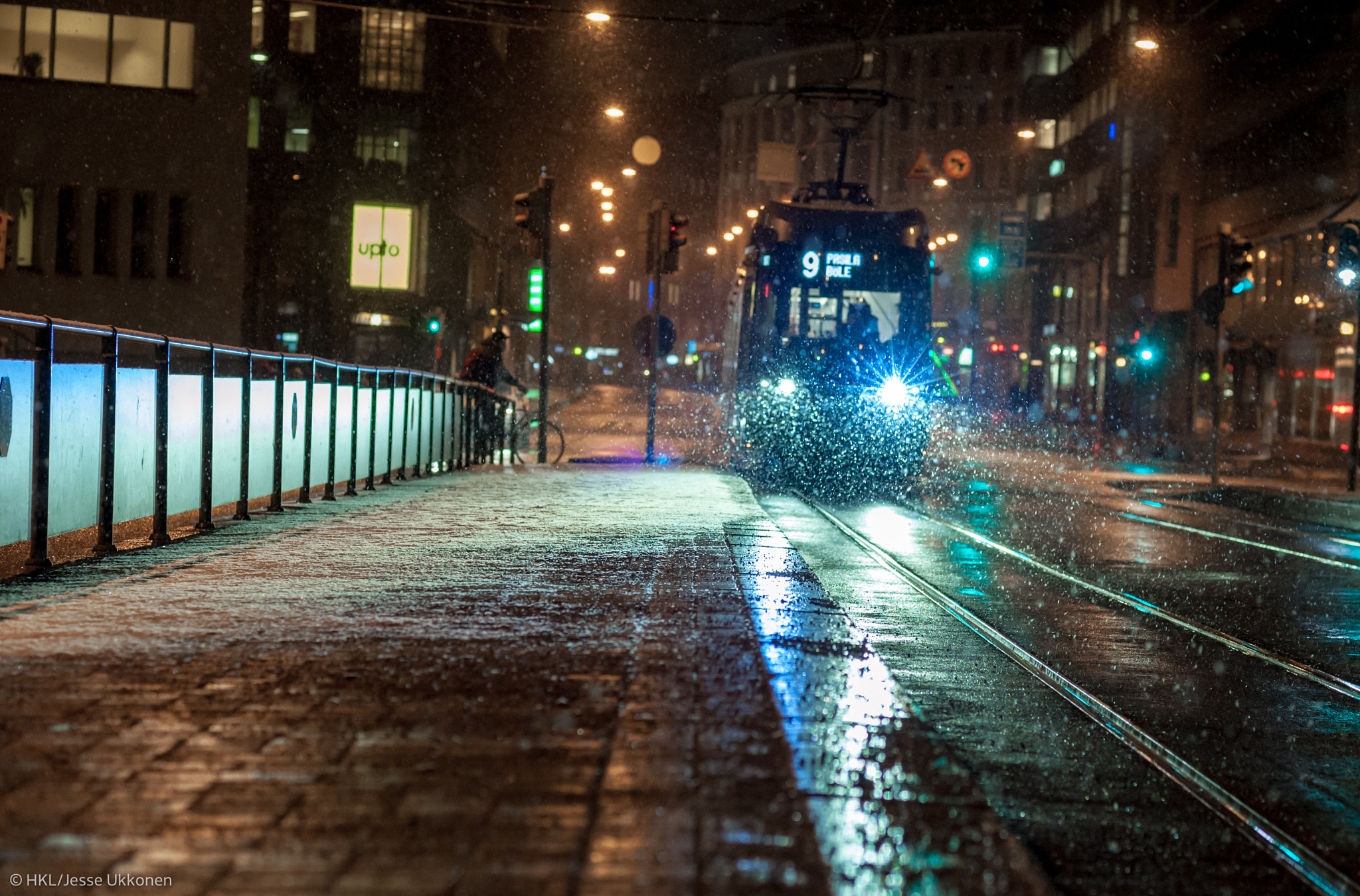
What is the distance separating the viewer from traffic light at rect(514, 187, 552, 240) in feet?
65.9

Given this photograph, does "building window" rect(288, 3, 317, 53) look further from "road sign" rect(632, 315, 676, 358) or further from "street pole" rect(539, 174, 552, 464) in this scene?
"road sign" rect(632, 315, 676, 358)

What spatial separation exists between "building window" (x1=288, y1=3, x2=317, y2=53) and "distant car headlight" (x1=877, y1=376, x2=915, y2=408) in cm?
3738

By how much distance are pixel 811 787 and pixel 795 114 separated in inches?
4419

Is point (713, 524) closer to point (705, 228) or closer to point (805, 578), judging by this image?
point (805, 578)

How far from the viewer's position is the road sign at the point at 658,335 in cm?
2024

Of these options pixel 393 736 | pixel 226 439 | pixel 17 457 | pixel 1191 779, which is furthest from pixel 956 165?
pixel 393 736

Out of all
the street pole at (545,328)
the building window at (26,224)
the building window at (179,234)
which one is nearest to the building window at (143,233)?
the building window at (179,234)

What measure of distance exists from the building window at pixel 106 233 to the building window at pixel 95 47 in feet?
10.1

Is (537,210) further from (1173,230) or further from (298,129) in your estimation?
(298,129)

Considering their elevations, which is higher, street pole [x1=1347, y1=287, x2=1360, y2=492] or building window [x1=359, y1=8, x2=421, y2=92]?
building window [x1=359, y1=8, x2=421, y2=92]

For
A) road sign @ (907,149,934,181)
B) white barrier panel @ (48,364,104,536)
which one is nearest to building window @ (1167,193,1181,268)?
road sign @ (907,149,934,181)

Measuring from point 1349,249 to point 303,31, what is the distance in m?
40.9

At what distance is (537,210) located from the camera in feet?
66.5

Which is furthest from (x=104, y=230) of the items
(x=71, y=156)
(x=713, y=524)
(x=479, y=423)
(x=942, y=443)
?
(x=713, y=524)
